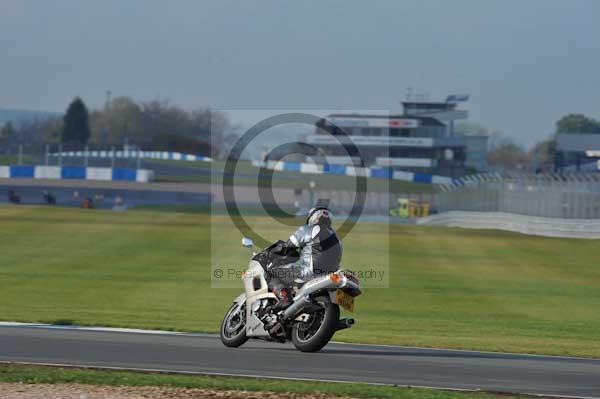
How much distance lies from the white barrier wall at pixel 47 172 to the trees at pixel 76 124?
3153 cm

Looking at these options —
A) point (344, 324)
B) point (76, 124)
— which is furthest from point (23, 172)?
point (344, 324)

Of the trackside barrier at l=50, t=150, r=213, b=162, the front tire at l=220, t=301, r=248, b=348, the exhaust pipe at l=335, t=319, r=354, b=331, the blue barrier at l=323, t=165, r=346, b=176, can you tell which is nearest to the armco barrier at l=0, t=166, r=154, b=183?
the trackside barrier at l=50, t=150, r=213, b=162

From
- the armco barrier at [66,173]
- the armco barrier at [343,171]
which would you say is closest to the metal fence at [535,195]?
the armco barrier at [343,171]

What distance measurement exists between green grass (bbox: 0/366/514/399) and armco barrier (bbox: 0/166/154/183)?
210 ft

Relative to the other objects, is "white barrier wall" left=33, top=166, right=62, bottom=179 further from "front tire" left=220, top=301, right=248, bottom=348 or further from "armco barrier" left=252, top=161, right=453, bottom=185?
"front tire" left=220, top=301, right=248, bottom=348

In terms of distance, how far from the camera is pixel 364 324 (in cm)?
2200

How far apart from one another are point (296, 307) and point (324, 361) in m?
0.82

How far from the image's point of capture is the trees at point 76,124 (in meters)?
111

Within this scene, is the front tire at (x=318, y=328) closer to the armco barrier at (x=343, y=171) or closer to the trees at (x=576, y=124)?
the armco barrier at (x=343, y=171)

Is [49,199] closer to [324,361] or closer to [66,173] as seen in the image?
[66,173]

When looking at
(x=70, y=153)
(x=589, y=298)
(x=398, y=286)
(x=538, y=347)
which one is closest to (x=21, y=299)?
(x=398, y=286)

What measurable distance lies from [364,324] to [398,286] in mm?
8687

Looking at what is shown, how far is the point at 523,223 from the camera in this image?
52.6m

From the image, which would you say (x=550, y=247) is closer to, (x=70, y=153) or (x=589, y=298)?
(x=589, y=298)
